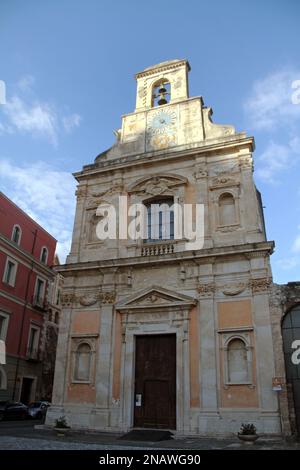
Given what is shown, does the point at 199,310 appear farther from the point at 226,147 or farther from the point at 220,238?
the point at 226,147

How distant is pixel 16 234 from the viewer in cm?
2692

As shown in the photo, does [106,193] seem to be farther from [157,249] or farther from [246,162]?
[246,162]

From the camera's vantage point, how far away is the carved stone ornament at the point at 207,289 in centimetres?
1557

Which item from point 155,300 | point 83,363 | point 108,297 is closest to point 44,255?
point 108,297

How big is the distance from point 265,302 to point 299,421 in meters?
3.97

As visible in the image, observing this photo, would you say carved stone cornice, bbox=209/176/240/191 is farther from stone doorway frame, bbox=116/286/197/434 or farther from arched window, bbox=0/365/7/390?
arched window, bbox=0/365/7/390

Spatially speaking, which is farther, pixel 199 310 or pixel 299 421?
pixel 199 310

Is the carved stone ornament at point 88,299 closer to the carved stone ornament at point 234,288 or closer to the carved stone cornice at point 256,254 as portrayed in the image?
the carved stone ornament at point 234,288

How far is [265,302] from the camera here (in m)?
14.7

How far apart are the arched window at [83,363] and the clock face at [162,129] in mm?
9815

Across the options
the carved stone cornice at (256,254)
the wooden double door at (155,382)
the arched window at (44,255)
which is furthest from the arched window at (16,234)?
the carved stone cornice at (256,254)

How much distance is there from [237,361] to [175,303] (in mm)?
3059

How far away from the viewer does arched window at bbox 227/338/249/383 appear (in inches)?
564
